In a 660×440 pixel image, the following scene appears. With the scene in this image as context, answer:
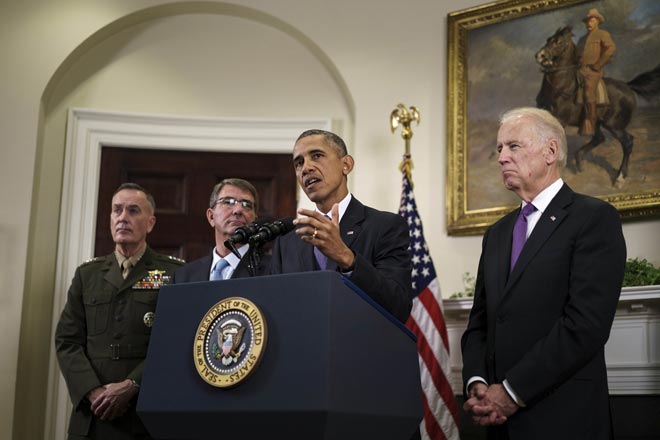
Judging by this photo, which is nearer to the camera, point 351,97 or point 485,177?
point 485,177

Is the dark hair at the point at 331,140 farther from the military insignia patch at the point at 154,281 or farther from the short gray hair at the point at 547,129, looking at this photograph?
the military insignia patch at the point at 154,281

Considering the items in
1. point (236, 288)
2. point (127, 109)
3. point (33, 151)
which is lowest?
point (236, 288)

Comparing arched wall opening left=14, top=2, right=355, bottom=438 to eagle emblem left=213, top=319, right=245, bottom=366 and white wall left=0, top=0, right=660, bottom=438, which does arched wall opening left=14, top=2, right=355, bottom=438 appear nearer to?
white wall left=0, top=0, right=660, bottom=438

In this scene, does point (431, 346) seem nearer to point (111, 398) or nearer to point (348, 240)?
point (111, 398)

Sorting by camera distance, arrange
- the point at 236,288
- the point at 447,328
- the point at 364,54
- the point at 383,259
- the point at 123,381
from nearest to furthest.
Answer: the point at 236,288
the point at 383,259
the point at 123,381
the point at 447,328
the point at 364,54

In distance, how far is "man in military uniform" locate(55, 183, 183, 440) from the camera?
337cm

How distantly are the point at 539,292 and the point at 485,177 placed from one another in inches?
89.2

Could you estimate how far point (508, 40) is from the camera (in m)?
4.77

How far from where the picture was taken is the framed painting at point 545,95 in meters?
4.15

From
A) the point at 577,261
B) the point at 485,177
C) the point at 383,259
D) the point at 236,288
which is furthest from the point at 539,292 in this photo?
the point at 485,177

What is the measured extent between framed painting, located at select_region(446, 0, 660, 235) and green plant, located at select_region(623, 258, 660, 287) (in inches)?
12.3

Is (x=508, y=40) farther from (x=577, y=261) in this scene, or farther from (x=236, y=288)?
(x=236, y=288)

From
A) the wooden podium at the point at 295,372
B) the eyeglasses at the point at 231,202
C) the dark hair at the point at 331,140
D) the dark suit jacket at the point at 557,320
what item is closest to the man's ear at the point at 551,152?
the dark suit jacket at the point at 557,320

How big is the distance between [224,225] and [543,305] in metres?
1.64
